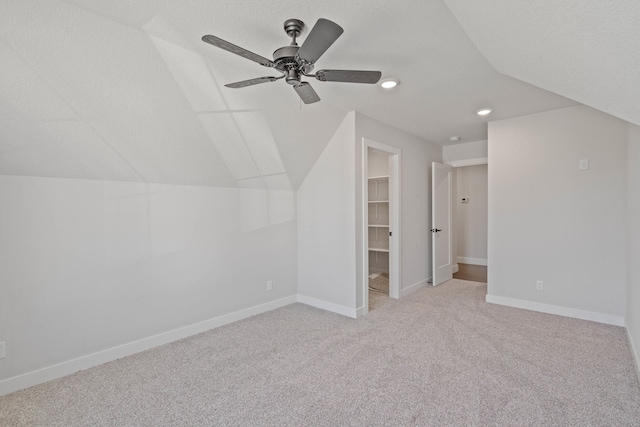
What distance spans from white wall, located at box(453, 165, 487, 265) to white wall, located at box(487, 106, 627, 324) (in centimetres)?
302

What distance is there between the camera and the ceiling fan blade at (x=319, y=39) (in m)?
1.46

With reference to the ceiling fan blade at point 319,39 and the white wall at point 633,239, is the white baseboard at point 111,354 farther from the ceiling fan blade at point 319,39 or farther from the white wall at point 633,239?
the white wall at point 633,239

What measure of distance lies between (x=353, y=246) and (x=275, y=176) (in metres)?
1.26

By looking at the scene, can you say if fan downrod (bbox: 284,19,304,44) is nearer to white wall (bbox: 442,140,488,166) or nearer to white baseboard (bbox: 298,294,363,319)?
white baseboard (bbox: 298,294,363,319)

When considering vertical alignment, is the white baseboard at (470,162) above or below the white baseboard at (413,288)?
above

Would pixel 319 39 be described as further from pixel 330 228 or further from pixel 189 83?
pixel 330 228

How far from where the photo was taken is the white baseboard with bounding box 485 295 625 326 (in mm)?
3281

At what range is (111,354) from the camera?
8.63 feet

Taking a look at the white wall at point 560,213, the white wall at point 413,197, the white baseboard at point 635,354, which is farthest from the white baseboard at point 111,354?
the white baseboard at point 635,354

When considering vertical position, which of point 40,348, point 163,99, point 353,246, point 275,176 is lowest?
point 40,348

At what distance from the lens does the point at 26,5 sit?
1.62 meters

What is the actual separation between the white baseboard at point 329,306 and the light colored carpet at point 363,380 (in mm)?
279

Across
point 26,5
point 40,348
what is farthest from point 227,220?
point 26,5

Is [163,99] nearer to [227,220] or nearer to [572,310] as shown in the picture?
[227,220]
